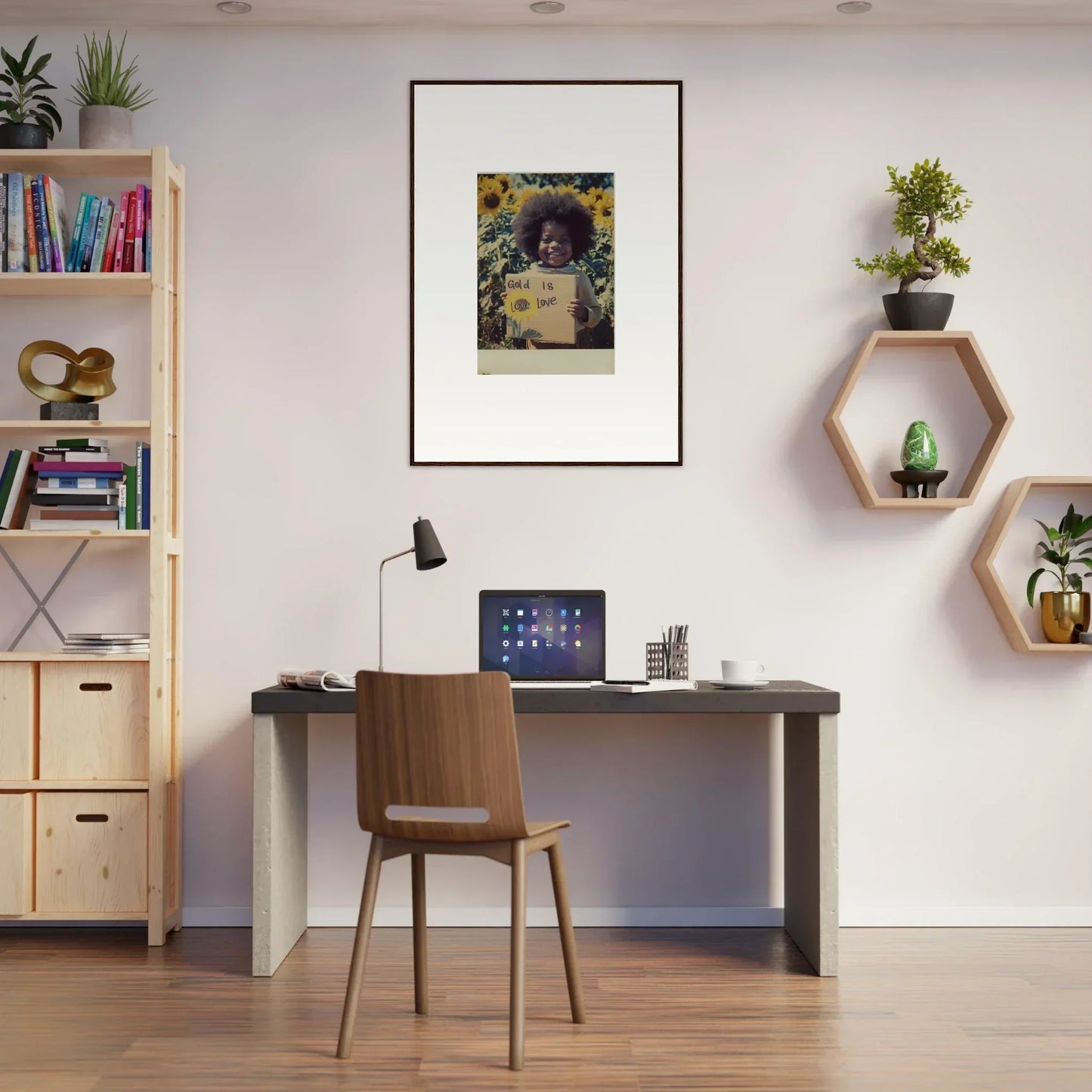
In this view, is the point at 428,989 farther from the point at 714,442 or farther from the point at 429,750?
the point at 714,442

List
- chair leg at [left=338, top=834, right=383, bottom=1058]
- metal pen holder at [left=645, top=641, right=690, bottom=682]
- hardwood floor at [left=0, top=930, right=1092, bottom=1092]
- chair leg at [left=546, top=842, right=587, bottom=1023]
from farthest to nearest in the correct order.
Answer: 1. metal pen holder at [left=645, top=641, right=690, bottom=682]
2. chair leg at [left=546, top=842, right=587, bottom=1023]
3. chair leg at [left=338, top=834, right=383, bottom=1058]
4. hardwood floor at [left=0, top=930, right=1092, bottom=1092]

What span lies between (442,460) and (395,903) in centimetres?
141

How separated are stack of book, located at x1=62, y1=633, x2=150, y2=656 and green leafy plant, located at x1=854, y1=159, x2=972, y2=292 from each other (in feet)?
8.19

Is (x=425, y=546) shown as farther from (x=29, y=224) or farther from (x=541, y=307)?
(x=29, y=224)

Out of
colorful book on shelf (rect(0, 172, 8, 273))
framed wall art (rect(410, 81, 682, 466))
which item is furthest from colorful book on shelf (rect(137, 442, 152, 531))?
framed wall art (rect(410, 81, 682, 466))

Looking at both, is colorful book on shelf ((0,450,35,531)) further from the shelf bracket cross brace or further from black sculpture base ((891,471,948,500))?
black sculpture base ((891,471,948,500))

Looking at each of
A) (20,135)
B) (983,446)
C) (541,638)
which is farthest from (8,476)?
(983,446)

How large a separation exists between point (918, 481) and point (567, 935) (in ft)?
5.91

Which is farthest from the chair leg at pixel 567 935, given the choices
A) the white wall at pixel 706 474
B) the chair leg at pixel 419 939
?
the white wall at pixel 706 474

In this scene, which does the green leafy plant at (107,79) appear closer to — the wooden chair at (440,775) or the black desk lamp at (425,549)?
the black desk lamp at (425,549)

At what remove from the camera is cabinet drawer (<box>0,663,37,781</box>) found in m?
3.50

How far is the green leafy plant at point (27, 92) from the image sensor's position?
358cm

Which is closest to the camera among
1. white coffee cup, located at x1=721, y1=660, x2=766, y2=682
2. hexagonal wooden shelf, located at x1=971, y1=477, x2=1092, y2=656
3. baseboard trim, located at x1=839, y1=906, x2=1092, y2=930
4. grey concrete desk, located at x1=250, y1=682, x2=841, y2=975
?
grey concrete desk, located at x1=250, y1=682, x2=841, y2=975

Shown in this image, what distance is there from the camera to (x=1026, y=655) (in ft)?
12.4
